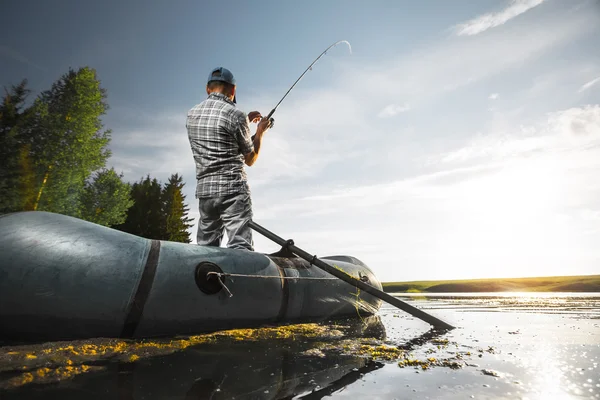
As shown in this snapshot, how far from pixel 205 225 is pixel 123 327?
5.78 ft

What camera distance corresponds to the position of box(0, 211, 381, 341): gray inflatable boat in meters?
2.60

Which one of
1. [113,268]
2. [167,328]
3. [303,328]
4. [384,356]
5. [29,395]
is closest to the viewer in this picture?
[29,395]

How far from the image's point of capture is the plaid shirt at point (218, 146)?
4.21 metres

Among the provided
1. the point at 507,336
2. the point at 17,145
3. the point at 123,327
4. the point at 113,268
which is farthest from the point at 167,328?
the point at 17,145

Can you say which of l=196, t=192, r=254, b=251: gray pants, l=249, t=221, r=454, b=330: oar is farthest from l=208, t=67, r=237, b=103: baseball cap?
l=249, t=221, r=454, b=330: oar

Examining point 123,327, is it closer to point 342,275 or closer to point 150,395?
point 150,395

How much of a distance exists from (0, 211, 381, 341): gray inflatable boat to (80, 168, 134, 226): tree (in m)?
28.0

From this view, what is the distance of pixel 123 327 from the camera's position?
2.89 metres

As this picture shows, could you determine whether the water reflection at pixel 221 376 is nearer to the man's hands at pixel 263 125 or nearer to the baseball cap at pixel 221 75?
the man's hands at pixel 263 125

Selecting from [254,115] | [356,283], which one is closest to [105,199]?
[254,115]

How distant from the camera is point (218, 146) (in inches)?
167

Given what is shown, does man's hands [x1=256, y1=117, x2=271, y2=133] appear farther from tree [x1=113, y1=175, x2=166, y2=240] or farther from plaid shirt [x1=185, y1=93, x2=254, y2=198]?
tree [x1=113, y1=175, x2=166, y2=240]

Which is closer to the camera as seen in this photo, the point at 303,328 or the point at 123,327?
the point at 123,327

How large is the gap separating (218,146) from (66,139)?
26.9 m
